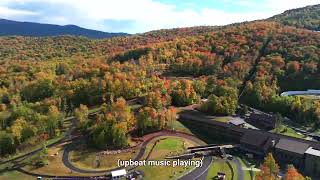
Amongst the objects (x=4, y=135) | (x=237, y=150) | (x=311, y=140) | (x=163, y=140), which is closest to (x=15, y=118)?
(x=4, y=135)

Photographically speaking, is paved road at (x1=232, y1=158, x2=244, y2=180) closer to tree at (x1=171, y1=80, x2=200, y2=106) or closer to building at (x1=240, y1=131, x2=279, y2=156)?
building at (x1=240, y1=131, x2=279, y2=156)

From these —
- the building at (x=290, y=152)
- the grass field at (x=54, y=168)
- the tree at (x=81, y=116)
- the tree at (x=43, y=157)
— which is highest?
the tree at (x=81, y=116)

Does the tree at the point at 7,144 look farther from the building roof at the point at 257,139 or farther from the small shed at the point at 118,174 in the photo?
the building roof at the point at 257,139

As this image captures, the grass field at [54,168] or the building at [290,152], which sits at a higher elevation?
the building at [290,152]

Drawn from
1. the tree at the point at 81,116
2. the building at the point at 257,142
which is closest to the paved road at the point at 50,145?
the tree at the point at 81,116

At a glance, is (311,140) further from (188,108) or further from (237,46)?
(237,46)

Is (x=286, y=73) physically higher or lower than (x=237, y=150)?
higher
